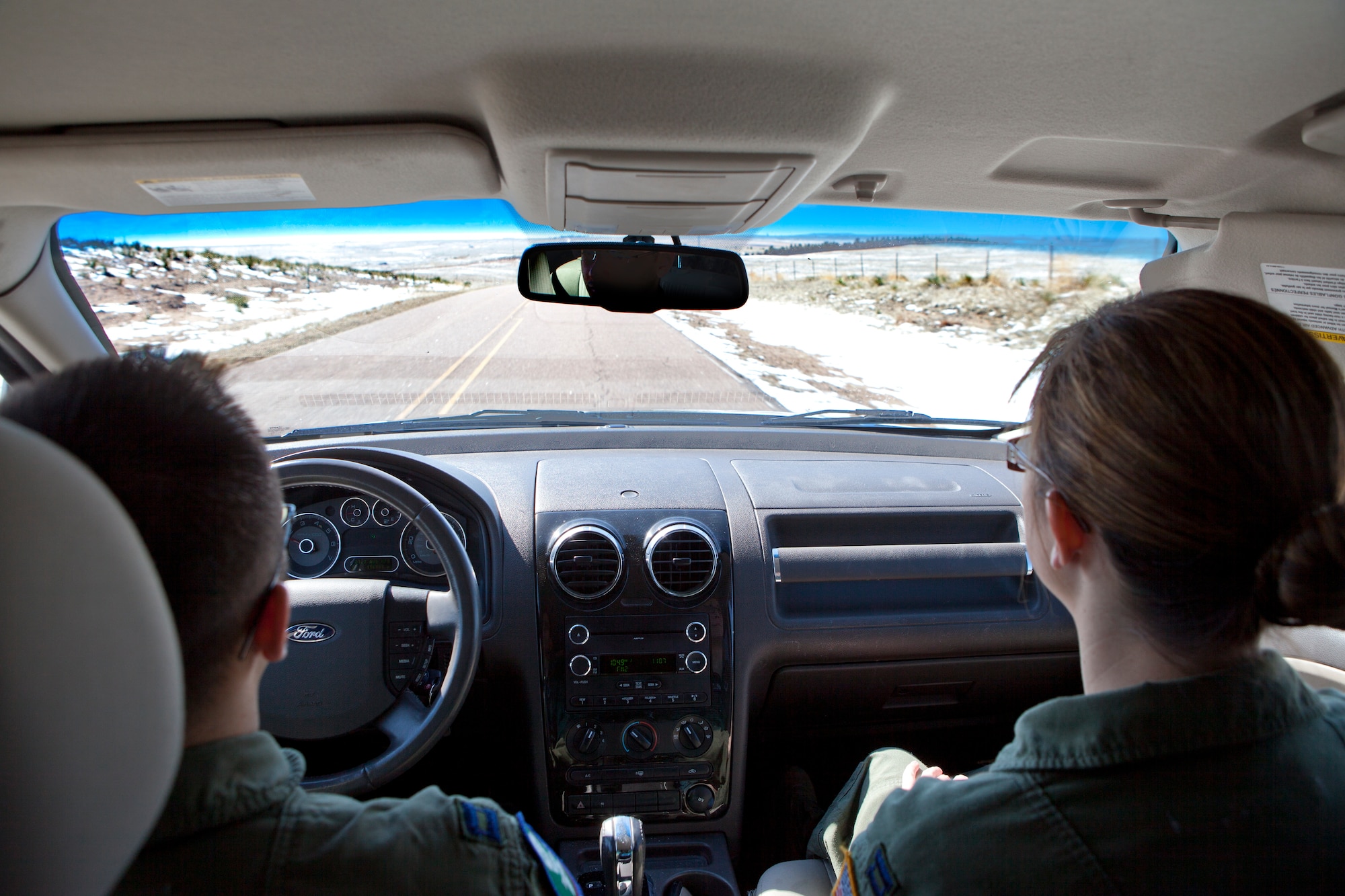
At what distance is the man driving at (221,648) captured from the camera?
3.46ft

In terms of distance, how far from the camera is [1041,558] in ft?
5.58

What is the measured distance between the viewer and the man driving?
1056mm

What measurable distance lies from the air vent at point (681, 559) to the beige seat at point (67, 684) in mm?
2288

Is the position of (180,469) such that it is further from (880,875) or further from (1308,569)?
(1308,569)

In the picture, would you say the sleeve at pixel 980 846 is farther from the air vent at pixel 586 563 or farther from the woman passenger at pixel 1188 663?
the air vent at pixel 586 563

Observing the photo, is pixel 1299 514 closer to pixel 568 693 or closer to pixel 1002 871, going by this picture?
pixel 1002 871

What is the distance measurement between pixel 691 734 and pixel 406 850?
2.19 meters

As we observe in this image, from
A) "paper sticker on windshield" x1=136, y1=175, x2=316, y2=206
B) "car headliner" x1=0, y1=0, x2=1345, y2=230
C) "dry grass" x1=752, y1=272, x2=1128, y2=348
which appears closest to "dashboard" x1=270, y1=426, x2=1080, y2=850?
"paper sticker on windshield" x1=136, y1=175, x2=316, y2=206

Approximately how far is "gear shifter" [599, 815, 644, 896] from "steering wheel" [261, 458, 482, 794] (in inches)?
23.7

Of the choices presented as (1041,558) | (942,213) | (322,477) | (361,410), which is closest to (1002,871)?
(1041,558)

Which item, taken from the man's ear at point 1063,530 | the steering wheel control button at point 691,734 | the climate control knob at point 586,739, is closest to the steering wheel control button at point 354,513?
the climate control knob at point 586,739

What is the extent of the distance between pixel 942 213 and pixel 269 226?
2.78 m

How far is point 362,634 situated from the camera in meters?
2.76

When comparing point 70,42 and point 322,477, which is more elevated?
point 70,42
